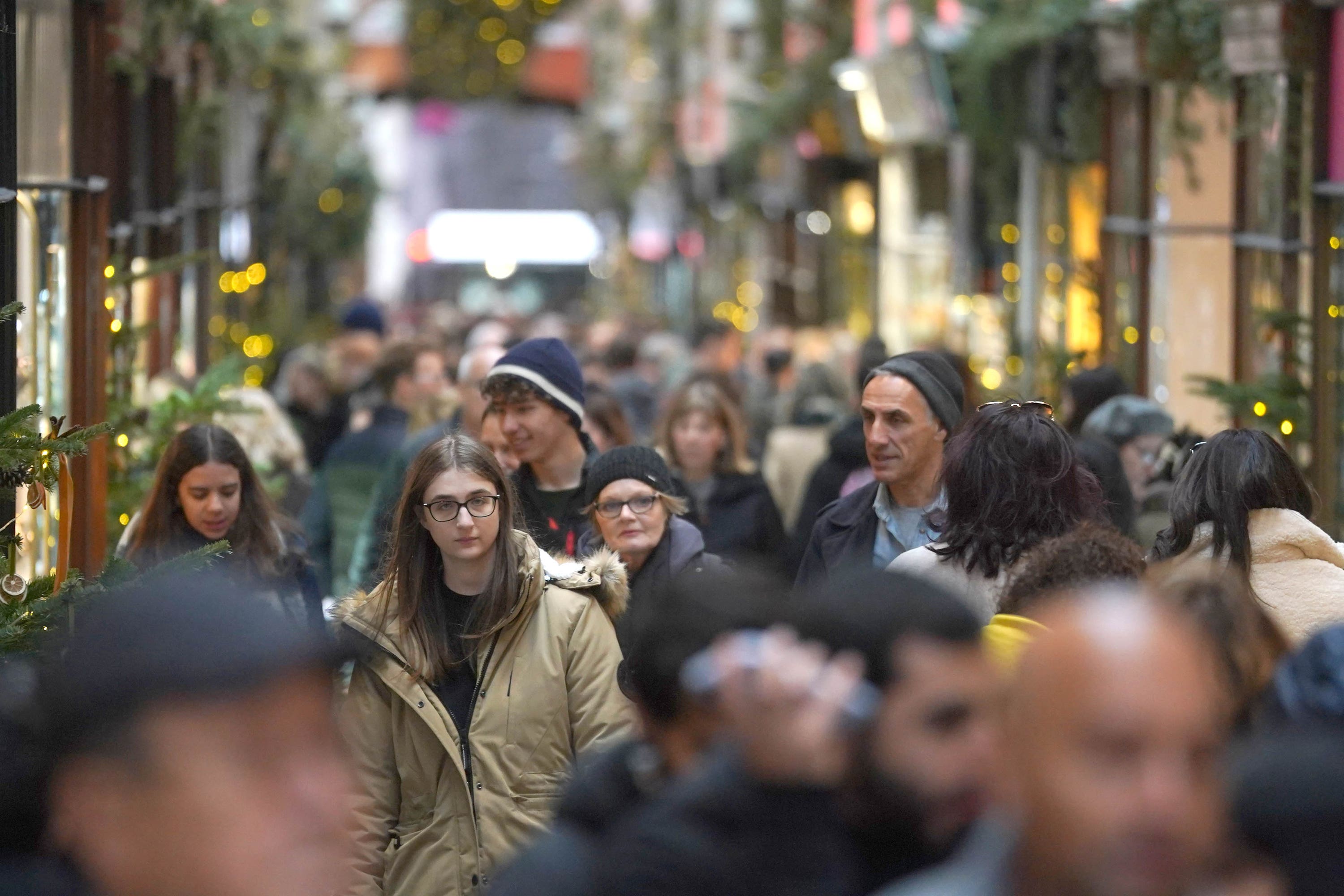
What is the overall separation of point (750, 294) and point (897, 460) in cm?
2567

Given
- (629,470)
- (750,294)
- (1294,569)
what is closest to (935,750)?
(1294,569)

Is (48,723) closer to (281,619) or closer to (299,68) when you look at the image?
(281,619)

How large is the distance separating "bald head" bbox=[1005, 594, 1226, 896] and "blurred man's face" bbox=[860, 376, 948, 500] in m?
3.59

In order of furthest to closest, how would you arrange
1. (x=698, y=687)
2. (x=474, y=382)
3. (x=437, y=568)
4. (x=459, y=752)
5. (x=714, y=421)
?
(x=474, y=382) < (x=714, y=421) < (x=437, y=568) < (x=459, y=752) < (x=698, y=687)

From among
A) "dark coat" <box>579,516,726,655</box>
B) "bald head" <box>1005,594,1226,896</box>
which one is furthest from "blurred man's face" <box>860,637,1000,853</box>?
"dark coat" <box>579,516,726,655</box>

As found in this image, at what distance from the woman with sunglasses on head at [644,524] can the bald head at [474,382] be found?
7.79 ft

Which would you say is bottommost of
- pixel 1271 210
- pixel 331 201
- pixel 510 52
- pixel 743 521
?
pixel 743 521

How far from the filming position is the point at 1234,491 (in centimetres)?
500

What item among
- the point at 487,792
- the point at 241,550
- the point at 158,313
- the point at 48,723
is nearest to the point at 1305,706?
the point at 48,723

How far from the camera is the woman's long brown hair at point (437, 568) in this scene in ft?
16.0

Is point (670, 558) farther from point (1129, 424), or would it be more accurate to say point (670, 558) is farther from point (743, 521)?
point (1129, 424)

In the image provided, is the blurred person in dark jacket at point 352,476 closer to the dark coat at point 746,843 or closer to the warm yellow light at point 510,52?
the dark coat at point 746,843

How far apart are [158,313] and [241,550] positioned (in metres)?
7.19

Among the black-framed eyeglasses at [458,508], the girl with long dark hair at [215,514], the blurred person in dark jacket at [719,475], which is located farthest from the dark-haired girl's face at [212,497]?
the blurred person in dark jacket at [719,475]
